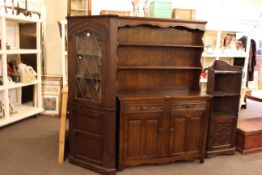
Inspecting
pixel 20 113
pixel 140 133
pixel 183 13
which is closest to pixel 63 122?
pixel 140 133

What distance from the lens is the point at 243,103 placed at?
19.5 ft

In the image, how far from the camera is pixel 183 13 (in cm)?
510

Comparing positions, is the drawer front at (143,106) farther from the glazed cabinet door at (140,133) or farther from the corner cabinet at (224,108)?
the corner cabinet at (224,108)

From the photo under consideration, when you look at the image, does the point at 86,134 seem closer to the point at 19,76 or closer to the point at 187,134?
the point at 187,134

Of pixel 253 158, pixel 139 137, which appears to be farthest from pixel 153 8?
pixel 253 158

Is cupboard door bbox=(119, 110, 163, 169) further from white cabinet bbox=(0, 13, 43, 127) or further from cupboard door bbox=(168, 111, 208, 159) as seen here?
white cabinet bbox=(0, 13, 43, 127)

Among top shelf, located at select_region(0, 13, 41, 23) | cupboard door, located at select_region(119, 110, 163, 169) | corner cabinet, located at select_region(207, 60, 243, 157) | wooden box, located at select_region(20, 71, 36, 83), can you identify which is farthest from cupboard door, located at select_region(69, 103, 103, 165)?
top shelf, located at select_region(0, 13, 41, 23)

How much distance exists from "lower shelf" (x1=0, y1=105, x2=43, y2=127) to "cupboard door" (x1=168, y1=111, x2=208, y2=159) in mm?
2745

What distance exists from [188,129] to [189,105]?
30 centimetres

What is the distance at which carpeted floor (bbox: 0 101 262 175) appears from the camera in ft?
9.70

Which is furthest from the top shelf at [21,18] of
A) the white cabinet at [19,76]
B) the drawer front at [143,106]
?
the drawer front at [143,106]

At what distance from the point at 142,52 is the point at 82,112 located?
109 centimetres

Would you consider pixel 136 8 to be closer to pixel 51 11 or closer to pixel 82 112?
pixel 82 112

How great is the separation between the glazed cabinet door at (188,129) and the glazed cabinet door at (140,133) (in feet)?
0.57
